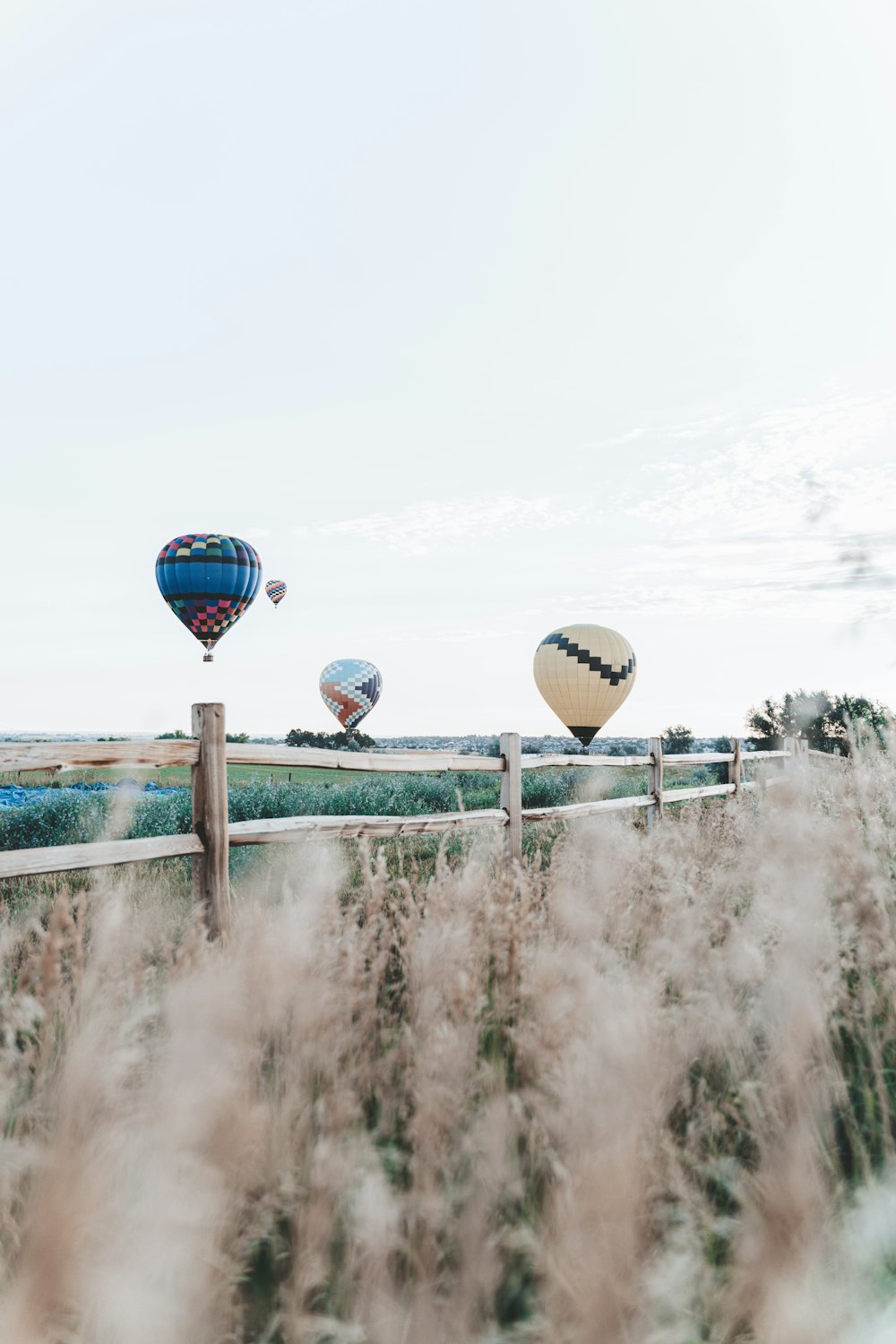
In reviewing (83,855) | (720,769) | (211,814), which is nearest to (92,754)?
(83,855)

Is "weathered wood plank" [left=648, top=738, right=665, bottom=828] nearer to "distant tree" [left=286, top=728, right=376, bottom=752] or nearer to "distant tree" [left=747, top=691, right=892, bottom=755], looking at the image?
"distant tree" [left=747, top=691, right=892, bottom=755]

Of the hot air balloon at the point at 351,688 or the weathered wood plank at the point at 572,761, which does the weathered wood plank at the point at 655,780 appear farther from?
the hot air balloon at the point at 351,688

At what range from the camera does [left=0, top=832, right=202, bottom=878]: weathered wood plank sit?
398 cm

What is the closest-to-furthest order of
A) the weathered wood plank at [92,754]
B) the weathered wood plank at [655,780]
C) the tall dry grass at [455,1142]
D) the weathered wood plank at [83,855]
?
the tall dry grass at [455,1142] < the weathered wood plank at [83,855] < the weathered wood plank at [92,754] < the weathered wood plank at [655,780]

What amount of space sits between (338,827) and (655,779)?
223 inches

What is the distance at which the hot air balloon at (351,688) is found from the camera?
38.5 meters

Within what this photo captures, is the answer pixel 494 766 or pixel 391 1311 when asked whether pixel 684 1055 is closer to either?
pixel 391 1311

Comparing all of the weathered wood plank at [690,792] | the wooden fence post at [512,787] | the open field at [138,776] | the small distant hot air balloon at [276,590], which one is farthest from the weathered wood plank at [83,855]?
the small distant hot air balloon at [276,590]

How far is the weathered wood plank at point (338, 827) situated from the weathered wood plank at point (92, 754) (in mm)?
512

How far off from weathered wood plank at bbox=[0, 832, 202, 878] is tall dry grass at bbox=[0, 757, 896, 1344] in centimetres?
97

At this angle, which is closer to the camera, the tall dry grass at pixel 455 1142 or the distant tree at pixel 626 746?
the tall dry grass at pixel 455 1142

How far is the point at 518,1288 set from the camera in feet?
6.25

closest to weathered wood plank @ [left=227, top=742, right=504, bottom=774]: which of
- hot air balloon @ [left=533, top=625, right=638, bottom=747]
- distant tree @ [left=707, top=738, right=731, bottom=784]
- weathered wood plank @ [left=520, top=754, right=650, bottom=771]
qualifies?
weathered wood plank @ [left=520, top=754, right=650, bottom=771]

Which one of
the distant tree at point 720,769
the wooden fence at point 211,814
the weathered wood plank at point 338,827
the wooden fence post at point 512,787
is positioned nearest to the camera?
the wooden fence at point 211,814
